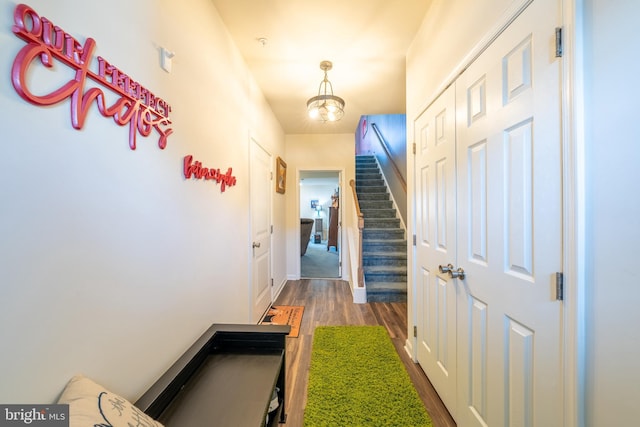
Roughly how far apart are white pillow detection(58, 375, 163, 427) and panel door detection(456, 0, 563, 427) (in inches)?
53.9

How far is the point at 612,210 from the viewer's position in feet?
2.23

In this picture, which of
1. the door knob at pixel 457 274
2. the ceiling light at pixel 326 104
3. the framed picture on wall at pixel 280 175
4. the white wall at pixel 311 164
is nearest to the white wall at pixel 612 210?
the door knob at pixel 457 274

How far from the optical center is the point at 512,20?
1.00 metres

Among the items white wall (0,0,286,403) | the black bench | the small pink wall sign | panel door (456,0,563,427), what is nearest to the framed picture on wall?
the small pink wall sign

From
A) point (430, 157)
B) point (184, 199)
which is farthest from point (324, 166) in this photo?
point (184, 199)

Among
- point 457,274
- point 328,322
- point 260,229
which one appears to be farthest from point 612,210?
point 260,229

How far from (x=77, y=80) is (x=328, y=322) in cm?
284

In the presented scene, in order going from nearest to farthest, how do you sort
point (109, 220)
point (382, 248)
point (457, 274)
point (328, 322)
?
point (109, 220) < point (457, 274) < point (328, 322) < point (382, 248)

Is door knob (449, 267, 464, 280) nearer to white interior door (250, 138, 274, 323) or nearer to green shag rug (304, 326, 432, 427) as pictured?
green shag rug (304, 326, 432, 427)

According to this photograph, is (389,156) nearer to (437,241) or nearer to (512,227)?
(437,241)

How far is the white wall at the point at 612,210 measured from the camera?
2.09 ft

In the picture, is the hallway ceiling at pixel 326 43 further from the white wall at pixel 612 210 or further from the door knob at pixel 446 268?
the door knob at pixel 446 268

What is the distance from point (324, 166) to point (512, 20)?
3.56 meters

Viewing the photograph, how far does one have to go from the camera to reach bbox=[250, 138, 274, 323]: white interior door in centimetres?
263
